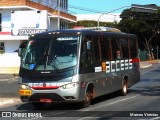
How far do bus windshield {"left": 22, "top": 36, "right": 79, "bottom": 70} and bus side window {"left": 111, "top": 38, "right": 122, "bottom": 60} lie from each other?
3.44 m

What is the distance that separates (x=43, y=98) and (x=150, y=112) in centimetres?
342

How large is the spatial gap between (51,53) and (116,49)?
14.6 feet

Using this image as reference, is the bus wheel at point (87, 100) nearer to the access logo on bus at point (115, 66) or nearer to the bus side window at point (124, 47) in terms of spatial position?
the access logo on bus at point (115, 66)

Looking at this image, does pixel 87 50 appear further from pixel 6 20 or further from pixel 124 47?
pixel 6 20

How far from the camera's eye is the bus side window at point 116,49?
1759 cm

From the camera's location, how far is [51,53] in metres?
14.2

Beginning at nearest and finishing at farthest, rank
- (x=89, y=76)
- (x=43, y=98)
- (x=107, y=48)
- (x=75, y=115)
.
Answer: (x=75, y=115) < (x=43, y=98) < (x=89, y=76) < (x=107, y=48)

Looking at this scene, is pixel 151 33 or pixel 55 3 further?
pixel 151 33

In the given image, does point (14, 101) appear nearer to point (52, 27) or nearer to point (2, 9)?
point (2, 9)

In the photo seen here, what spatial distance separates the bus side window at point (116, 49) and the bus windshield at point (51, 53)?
3444 mm

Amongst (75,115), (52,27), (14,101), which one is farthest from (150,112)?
(52,27)

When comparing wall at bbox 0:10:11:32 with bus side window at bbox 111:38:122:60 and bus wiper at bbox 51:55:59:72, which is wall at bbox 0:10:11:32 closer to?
bus side window at bbox 111:38:122:60

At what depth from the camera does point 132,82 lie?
20.2m

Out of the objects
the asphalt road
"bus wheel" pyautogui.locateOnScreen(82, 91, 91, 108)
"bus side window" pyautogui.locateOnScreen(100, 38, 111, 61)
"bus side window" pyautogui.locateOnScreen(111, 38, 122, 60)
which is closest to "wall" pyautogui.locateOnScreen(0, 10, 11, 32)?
"bus side window" pyautogui.locateOnScreen(111, 38, 122, 60)
